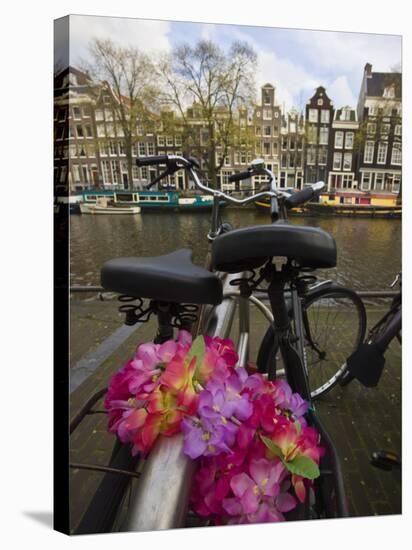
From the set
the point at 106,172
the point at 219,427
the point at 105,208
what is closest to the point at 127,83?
the point at 106,172

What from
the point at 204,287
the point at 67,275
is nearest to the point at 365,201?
the point at 204,287

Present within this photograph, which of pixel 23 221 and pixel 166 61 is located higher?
pixel 166 61

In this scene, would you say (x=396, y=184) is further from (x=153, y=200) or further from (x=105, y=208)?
(x=105, y=208)

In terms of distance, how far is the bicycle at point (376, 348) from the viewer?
146 cm

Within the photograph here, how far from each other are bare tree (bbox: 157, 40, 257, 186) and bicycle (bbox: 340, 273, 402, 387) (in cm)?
80

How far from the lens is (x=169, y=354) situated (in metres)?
0.88

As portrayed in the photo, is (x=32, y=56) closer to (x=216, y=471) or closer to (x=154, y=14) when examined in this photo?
(x=154, y=14)

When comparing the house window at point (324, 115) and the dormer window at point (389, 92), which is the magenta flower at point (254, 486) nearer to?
the house window at point (324, 115)

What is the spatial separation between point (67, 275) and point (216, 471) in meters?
0.67

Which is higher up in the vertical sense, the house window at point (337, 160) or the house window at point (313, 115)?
the house window at point (313, 115)

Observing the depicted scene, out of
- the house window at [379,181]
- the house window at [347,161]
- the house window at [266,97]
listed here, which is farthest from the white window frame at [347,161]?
the house window at [266,97]

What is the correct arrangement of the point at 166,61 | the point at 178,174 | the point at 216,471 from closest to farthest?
the point at 216,471, the point at 166,61, the point at 178,174

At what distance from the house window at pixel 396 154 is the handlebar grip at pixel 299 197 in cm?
32

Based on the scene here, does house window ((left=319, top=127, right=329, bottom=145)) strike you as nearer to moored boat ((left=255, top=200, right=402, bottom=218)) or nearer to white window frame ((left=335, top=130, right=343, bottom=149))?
white window frame ((left=335, top=130, right=343, bottom=149))
